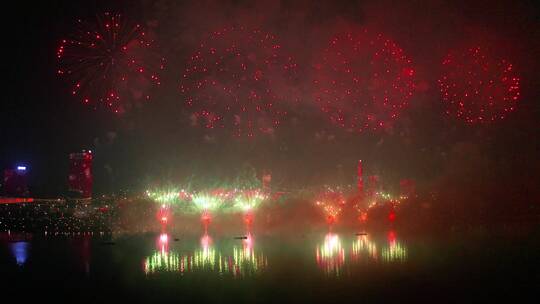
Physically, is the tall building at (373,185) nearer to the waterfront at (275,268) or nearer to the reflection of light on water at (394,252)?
the waterfront at (275,268)

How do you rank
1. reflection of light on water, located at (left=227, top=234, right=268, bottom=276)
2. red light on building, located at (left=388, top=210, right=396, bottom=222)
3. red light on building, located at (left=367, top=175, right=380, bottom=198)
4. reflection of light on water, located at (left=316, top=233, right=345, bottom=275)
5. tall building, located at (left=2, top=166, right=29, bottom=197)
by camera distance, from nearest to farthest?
reflection of light on water, located at (left=227, top=234, right=268, bottom=276) → reflection of light on water, located at (left=316, top=233, right=345, bottom=275) → red light on building, located at (left=388, top=210, right=396, bottom=222) → red light on building, located at (left=367, top=175, right=380, bottom=198) → tall building, located at (left=2, top=166, right=29, bottom=197)

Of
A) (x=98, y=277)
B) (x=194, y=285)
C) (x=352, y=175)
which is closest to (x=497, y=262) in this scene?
(x=194, y=285)

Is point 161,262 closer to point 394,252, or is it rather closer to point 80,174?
point 394,252

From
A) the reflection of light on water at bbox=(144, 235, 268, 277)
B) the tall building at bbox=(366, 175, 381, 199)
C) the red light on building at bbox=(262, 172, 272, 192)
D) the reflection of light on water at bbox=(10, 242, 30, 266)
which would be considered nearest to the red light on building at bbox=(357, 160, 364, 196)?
the tall building at bbox=(366, 175, 381, 199)

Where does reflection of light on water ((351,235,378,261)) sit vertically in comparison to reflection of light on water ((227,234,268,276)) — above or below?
below

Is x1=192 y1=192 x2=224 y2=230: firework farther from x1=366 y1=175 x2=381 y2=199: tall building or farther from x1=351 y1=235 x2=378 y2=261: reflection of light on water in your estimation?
x1=366 y1=175 x2=381 y2=199: tall building

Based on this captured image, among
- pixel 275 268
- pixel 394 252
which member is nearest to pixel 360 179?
pixel 394 252

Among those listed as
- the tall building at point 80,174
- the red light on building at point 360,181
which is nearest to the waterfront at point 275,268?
the red light on building at point 360,181
